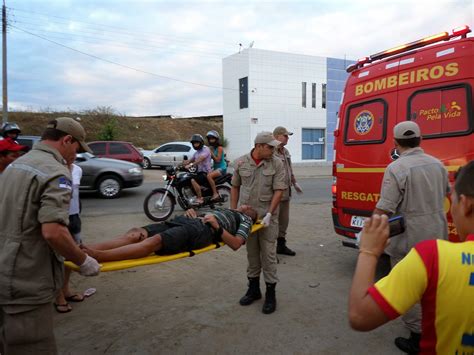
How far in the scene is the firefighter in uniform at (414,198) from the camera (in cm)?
269

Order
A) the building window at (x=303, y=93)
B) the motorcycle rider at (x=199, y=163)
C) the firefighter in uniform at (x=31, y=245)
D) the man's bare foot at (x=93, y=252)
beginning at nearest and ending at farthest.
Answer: the firefighter in uniform at (x=31, y=245) → the man's bare foot at (x=93, y=252) → the motorcycle rider at (x=199, y=163) → the building window at (x=303, y=93)

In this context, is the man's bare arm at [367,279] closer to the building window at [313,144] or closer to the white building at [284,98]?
the white building at [284,98]

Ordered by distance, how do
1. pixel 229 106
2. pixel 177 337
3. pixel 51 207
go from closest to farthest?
pixel 51 207 → pixel 177 337 → pixel 229 106

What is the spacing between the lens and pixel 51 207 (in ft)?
5.97

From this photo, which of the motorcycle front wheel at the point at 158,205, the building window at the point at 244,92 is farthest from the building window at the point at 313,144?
Result: the motorcycle front wheel at the point at 158,205

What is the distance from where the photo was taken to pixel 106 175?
992cm

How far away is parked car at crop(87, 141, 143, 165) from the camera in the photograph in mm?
12820

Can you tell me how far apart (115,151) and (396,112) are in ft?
36.6

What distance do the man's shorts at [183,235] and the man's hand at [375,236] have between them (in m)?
2.07

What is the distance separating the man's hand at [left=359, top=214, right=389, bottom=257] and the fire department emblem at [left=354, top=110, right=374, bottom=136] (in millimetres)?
3105

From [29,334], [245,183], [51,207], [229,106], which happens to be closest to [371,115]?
[245,183]

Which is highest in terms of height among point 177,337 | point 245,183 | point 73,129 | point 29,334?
point 73,129

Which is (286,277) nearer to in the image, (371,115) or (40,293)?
(371,115)

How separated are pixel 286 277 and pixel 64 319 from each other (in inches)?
97.8
